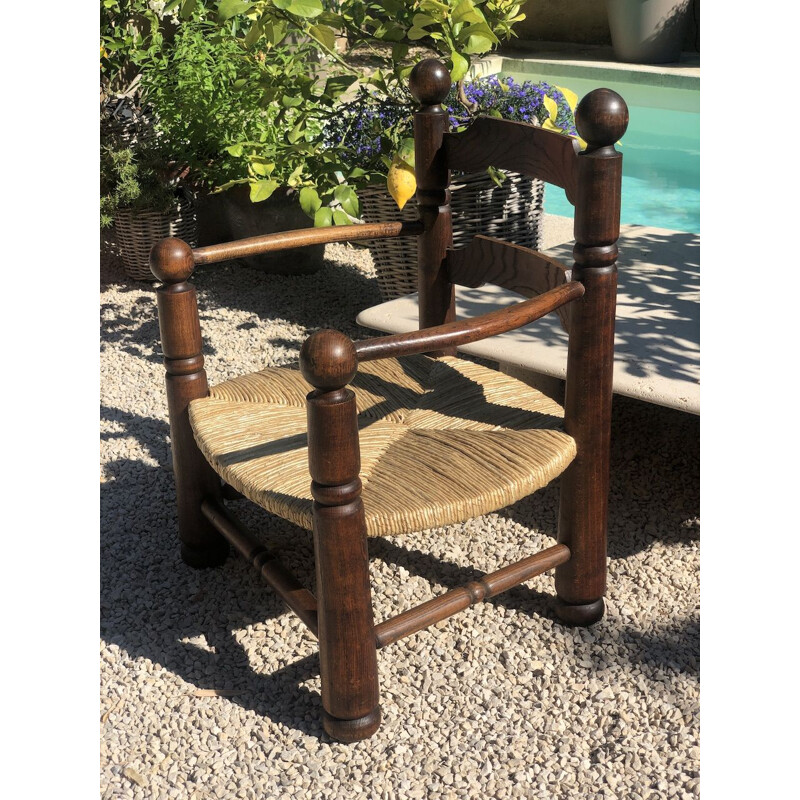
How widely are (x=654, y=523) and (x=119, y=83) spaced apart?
132 inches

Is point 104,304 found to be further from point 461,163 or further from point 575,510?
point 575,510

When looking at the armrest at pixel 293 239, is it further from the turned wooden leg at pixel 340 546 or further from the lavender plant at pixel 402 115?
the lavender plant at pixel 402 115

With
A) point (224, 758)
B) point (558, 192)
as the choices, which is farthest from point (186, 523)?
point (558, 192)

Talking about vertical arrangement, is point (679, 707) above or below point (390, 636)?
below

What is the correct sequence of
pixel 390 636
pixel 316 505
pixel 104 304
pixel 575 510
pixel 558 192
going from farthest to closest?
pixel 558 192, pixel 104 304, pixel 575 510, pixel 390 636, pixel 316 505

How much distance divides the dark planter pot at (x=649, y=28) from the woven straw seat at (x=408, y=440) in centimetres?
801

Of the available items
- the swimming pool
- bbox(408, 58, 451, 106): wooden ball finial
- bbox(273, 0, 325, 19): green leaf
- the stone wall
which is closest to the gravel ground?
bbox(408, 58, 451, 106): wooden ball finial

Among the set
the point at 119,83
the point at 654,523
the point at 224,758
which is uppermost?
the point at 119,83

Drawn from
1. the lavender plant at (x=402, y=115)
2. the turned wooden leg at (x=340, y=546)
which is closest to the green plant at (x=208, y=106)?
the lavender plant at (x=402, y=115)

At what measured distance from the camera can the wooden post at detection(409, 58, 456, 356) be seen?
1963mm

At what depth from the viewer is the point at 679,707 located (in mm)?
1713

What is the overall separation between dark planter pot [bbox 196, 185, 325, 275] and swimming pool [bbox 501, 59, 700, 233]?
260 cm

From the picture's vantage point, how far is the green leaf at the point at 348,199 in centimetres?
301

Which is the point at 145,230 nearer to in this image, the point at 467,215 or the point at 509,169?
the point at 467,215
